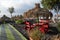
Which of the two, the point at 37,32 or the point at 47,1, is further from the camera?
the point at 47,1

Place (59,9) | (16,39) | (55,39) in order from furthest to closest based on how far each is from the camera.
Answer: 1. (59,9)
2. (16,39)
3. (55,39)

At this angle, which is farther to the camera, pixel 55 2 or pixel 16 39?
pixel 55 2

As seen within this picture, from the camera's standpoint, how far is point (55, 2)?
44.7 m

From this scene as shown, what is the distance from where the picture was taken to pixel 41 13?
146 ft

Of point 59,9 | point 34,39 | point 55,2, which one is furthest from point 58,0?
point 34,39

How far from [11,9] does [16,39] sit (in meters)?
94.8

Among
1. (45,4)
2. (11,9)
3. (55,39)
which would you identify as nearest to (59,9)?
(45,4)

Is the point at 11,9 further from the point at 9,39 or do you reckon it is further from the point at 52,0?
the point at 9,39

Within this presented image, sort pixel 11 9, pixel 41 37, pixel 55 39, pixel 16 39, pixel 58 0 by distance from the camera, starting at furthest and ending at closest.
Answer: pixel 11 9, pixel 58 0, pixel 16 39, pixel 41 37, pixel 55 39

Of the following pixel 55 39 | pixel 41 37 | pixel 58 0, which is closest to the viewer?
pixel 55 39

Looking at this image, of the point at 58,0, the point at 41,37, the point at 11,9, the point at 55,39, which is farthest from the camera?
the point at 11,9

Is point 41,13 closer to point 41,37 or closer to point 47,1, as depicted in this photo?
point 47,1

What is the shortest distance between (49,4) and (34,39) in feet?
108

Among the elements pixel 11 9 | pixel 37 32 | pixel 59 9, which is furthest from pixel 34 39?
pixel 11 9
